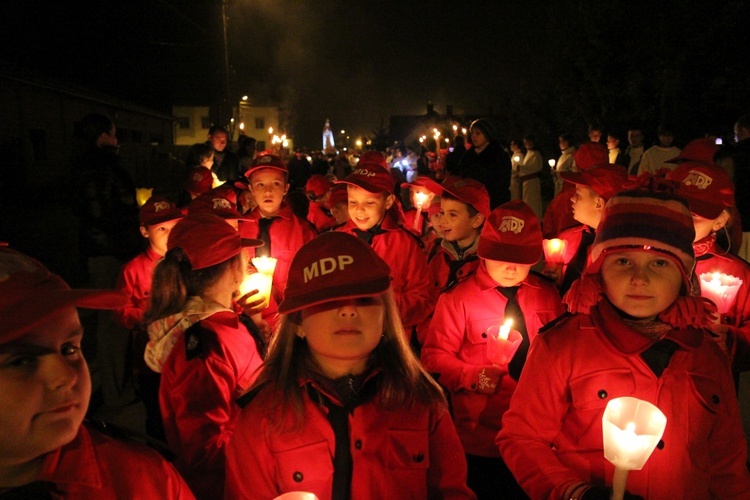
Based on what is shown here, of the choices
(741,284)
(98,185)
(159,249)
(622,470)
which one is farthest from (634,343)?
(98,185)

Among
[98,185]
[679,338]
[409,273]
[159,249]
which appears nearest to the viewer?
[679,338]

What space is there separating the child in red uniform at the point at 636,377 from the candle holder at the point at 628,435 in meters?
0.42

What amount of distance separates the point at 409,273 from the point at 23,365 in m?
3.68

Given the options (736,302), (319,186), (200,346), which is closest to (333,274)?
(200,346)

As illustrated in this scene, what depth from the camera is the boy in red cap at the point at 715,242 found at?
3344mm

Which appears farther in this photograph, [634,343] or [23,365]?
[634,343]

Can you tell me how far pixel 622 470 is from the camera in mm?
1638

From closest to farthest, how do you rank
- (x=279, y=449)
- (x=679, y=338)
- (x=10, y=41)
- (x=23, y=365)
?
(x=23, y=365) < (x=279, y=449) < (x=679, y=338) < (x=10, y=41)

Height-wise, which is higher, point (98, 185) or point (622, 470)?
point (98, 185)

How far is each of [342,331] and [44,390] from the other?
3.36 feet

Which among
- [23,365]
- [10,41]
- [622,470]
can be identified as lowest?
[622,470]

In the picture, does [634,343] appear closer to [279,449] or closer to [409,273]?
[279,449]

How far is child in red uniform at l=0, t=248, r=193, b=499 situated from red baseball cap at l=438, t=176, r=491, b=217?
3422 mm

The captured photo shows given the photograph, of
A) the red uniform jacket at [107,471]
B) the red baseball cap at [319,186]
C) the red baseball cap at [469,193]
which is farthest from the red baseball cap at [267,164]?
the red uniform jacket at [107,471]
